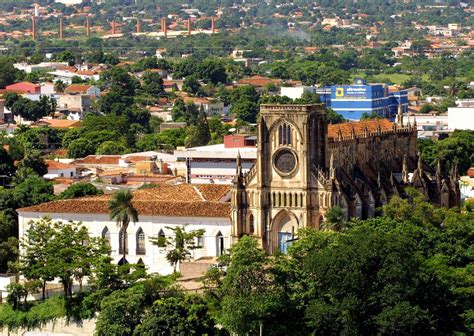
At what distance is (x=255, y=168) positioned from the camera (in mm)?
68938

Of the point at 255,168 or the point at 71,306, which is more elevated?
the point at 255,168

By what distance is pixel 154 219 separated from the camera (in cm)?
7131

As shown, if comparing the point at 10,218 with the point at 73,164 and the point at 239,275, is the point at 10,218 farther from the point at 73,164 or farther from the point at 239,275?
the point at 73,164

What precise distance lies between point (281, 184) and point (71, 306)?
1009cm

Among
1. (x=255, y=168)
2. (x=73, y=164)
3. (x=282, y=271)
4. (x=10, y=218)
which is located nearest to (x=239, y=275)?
(x=282, y=271)

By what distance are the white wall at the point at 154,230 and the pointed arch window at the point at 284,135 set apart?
437 cm

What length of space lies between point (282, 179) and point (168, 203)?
603cm

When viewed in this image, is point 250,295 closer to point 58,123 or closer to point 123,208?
point 123,208

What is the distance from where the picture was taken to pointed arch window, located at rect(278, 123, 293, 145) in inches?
2689

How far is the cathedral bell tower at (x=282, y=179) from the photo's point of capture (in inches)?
2670

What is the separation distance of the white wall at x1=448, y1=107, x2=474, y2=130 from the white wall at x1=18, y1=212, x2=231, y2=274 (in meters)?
64.6

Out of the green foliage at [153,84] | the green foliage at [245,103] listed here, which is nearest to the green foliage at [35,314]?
the green foliage at [245,103]

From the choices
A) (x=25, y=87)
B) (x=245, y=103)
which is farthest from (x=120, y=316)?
(x=25, y=87)

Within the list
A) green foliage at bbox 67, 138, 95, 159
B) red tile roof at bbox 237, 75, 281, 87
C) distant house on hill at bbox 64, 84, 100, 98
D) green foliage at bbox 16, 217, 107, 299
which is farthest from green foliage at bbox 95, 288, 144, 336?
red tile roof at bbox 237, 75, 281, 87
